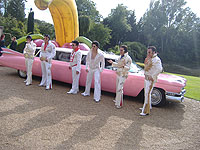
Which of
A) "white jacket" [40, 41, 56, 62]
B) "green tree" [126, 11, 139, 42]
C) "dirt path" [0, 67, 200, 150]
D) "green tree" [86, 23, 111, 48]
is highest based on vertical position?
"green tree" [126, 11, 139, 42]

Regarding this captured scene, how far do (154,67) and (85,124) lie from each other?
2280 mm

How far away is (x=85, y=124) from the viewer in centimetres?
392

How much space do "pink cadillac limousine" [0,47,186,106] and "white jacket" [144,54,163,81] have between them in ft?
3.21

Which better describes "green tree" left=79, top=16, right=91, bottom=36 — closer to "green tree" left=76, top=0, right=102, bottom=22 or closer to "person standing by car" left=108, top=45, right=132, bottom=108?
"green tree" left=76, top=0, right=102, bottom=22

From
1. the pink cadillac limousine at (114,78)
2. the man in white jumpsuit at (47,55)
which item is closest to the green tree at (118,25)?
the pink cadillac limousine at (114,78)

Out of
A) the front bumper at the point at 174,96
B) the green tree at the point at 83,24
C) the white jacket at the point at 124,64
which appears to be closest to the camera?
the white jacket at the point at 124,64

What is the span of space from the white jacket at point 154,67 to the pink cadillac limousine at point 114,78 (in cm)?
98

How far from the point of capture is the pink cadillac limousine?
17.8 ft

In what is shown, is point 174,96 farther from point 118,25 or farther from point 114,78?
point 118,25

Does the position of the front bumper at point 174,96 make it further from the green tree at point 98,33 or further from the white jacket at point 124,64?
the green tree at point 98,33

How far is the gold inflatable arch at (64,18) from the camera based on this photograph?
11.4m

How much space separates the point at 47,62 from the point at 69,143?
396 cm

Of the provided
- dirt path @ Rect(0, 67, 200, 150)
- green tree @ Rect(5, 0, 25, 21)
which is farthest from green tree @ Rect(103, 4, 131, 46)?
dirt path @ Rect(0, 67, 200, 150)

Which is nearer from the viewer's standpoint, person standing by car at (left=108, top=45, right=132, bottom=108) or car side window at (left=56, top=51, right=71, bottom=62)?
person standing by car at (left=108, top=45, right=132, bottom=108)
